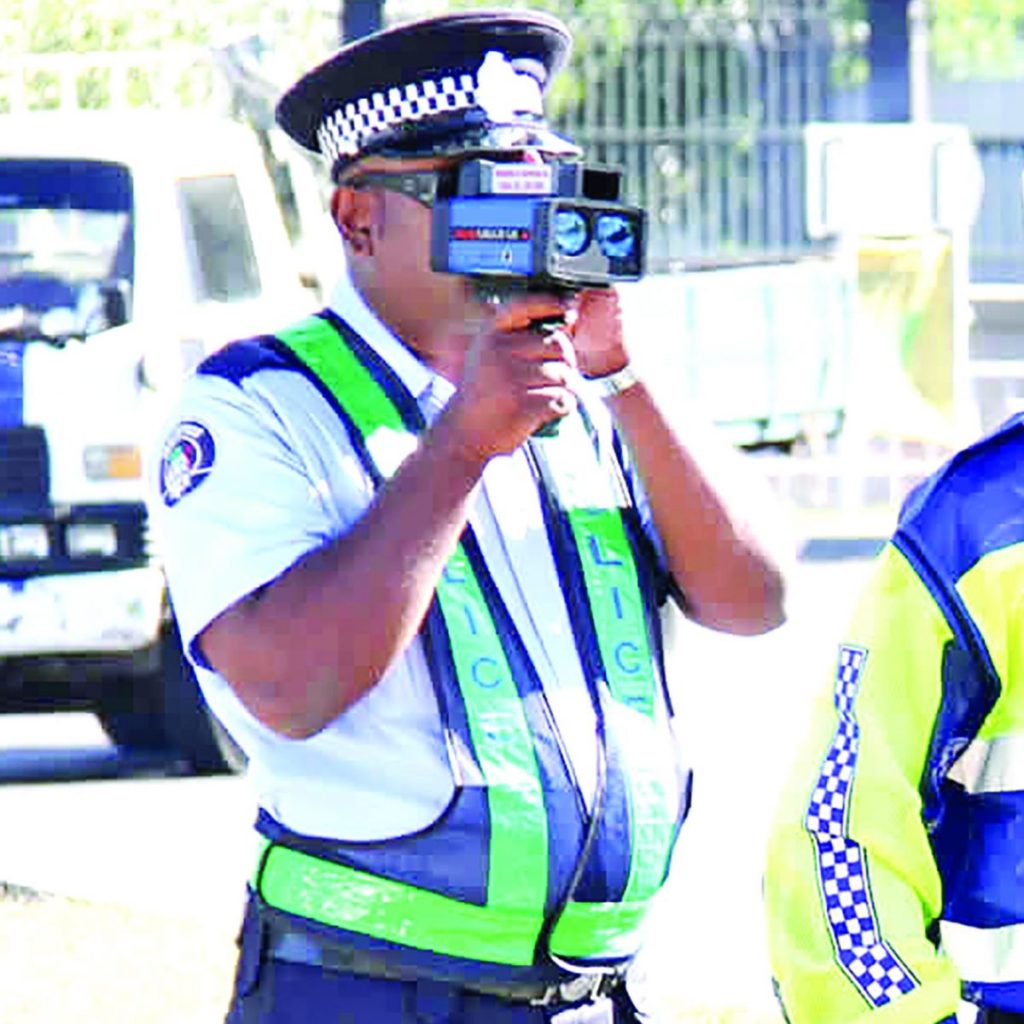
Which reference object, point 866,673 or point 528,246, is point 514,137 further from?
point 866,673

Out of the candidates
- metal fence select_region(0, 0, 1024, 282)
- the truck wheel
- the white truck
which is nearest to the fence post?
metal fence select_region(0, 0, 1024, 282)

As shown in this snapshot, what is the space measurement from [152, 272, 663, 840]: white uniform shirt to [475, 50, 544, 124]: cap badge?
26 centimetres

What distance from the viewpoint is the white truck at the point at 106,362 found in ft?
30.5

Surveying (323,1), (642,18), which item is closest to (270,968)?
(323,1)

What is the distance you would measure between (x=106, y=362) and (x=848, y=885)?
6642 millimetres

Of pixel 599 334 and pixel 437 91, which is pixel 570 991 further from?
pixel 437 91

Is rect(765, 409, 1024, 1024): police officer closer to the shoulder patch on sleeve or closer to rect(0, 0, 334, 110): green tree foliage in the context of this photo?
the shoulder patch on sleeve

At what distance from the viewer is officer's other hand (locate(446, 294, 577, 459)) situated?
10.6 feet

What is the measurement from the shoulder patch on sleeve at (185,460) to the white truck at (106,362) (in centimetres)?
586

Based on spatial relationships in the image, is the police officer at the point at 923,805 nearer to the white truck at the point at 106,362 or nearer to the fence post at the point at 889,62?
the white truck at the point at 106,362

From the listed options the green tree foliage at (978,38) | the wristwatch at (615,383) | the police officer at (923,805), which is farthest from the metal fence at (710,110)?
the police officer at (923,805)

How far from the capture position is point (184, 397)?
343 centimetres

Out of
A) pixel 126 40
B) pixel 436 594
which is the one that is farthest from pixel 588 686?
pixel 126 40

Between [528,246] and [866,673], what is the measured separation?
0.59 meters
